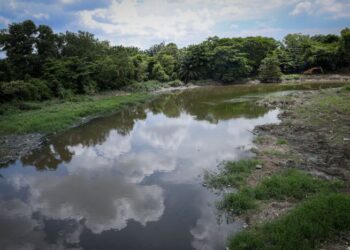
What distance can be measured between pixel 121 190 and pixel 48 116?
46.9ft

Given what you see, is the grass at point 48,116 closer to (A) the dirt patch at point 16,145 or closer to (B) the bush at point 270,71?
(A) the dirt patch at point 16,145

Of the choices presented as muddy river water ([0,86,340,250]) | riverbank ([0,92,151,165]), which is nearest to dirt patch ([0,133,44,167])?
riverbank ([0,92,151,165])

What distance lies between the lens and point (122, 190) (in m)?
10.5

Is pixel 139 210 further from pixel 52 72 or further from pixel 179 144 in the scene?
pixel 52 72

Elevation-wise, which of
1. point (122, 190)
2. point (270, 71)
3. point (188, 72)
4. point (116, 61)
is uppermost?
point (116, 61)

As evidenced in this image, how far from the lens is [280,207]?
7.82 m

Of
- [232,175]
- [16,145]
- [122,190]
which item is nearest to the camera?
[232,175]

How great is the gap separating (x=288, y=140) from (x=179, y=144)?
19.5 feet

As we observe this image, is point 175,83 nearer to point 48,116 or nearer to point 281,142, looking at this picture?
point 48,116

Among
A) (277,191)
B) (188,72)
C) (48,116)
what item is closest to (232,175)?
(277,191)

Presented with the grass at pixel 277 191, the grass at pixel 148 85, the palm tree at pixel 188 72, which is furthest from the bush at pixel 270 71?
the grass at pixel 277 191

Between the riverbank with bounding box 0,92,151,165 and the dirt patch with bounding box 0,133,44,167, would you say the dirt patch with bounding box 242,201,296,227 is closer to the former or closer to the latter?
the dirt patch with bounding box 0,133,44,167

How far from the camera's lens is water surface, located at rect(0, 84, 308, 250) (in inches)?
297

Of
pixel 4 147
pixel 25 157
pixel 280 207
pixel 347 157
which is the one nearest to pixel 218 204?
pixel 280 207
